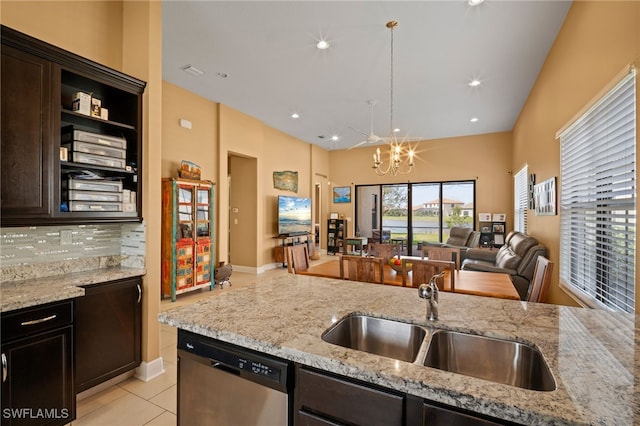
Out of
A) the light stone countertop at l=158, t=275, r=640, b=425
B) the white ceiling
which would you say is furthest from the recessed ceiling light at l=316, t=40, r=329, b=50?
the light stone countertop at l=158, t=275, r=640, b=425

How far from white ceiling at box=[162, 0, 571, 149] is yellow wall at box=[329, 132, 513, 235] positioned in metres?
1.69

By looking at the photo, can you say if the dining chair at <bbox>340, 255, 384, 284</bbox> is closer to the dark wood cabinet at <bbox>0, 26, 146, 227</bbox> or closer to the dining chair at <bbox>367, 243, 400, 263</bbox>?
the dining chair at <bbox>367, 243, 400, 263</bbox>

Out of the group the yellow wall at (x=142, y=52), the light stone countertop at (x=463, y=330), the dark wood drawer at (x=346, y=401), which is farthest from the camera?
the yellow wall at (x=142, y=52)

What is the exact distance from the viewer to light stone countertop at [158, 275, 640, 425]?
732 millimetres

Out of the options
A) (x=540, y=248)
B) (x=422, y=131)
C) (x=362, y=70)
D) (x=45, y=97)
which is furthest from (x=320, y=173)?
(x=45, y=97)

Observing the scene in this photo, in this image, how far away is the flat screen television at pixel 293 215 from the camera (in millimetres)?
6988

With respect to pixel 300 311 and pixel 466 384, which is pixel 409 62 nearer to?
pixel 300 311

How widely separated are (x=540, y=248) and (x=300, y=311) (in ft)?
11.6

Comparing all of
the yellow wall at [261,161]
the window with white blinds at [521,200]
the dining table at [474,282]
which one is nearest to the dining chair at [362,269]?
the dining table at [474,282]

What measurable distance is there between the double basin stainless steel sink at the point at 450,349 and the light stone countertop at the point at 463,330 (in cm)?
3

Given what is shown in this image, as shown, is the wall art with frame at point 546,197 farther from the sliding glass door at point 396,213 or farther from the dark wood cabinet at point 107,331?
the dark wood cabinet at point 107,331

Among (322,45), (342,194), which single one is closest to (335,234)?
(342,194)

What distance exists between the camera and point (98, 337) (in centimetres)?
211

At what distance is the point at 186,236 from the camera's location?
4.46 m
